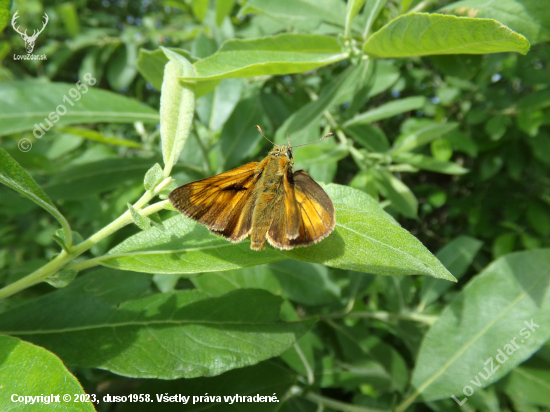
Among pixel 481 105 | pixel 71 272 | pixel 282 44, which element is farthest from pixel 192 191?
pixel 481 105

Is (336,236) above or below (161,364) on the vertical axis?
above

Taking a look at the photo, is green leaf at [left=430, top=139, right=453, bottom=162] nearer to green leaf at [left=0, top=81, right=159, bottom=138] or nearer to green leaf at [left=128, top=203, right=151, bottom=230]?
green leaf at [left=0, top=81, right=159, bottom=138]

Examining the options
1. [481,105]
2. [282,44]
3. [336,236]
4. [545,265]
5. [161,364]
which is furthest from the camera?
[481,105]

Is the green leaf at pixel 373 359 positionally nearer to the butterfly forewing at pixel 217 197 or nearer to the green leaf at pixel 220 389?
the green leaf at pixel 220 389

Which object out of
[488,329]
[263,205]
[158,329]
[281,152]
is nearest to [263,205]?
[263,205]

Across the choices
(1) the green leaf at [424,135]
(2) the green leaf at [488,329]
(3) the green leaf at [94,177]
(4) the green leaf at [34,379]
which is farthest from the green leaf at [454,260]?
(4) the green leaf at [34,379]

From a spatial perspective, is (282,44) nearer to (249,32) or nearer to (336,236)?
(336,236)
